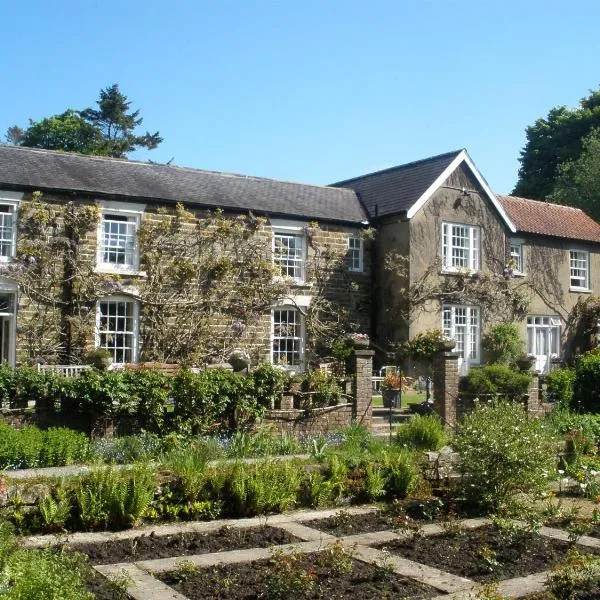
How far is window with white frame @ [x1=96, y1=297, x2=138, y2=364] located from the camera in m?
22.1

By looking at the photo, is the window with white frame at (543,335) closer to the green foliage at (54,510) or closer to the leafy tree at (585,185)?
the leafy tree at (585,185)

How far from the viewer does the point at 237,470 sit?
884 cm

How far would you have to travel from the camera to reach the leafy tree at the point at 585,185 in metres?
41.5

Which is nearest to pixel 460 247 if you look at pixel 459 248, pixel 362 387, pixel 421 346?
pixel 459 248

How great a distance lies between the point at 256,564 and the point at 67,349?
620 inches

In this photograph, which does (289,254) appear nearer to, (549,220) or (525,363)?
(525,363)

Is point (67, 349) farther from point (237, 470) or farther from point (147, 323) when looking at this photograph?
point (237, 470)

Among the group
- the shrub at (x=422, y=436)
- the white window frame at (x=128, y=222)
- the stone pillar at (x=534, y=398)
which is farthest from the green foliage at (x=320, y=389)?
the white window frame at (x=128, y=222)

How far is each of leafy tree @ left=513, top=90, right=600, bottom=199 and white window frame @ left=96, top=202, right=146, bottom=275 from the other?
1397 inches

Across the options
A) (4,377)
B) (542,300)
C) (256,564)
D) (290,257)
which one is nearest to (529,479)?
(256,564)

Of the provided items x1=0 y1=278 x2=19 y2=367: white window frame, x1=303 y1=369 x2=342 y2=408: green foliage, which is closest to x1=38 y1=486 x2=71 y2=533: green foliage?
x1=303 y1=369 x2=342 y2=408: green foliage

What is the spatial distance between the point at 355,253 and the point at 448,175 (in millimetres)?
4070

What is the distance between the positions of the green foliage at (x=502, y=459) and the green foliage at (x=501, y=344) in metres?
18.1

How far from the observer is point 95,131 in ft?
181
